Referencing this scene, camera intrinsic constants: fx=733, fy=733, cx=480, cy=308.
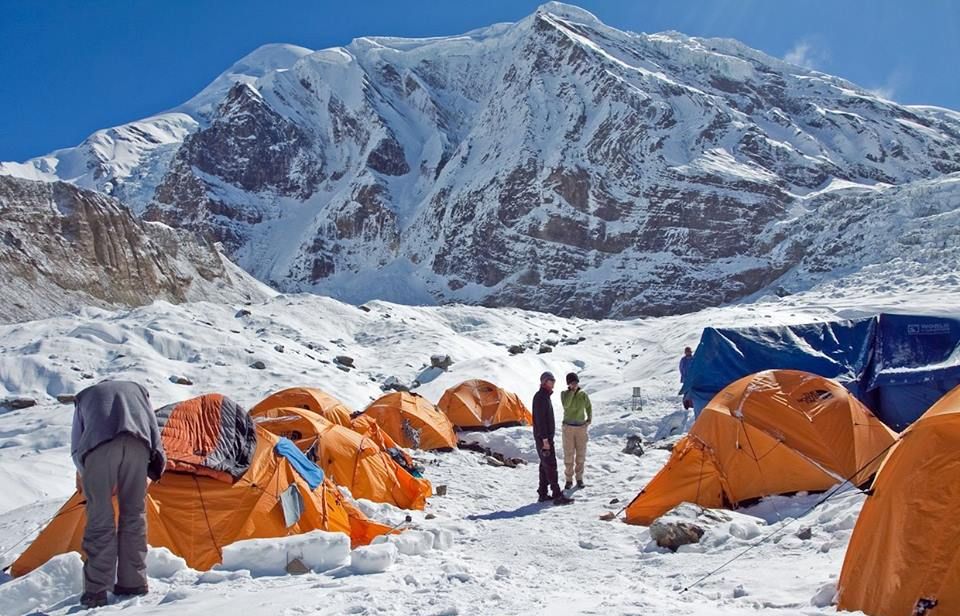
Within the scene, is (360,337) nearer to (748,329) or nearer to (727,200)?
(748,329)

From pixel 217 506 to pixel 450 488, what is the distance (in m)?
5.12

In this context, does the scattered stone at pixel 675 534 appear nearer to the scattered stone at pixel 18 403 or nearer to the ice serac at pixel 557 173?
the scattered stone at pixel 18 403

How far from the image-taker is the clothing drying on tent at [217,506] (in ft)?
21.9

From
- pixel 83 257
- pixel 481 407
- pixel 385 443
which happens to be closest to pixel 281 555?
pixel 385 443

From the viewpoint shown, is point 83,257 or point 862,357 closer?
point 862,357

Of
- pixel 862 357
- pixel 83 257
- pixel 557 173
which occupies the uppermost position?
pixel 557 173

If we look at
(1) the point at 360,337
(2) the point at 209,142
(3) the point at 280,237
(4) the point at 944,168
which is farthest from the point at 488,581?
Result: (2) the point at 209,142

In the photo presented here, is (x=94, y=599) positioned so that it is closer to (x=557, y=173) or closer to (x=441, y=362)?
(x=441, y=362)

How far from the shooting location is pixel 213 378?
66.5 feet

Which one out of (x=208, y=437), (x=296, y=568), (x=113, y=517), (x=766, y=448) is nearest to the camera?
(x=113, y=517)

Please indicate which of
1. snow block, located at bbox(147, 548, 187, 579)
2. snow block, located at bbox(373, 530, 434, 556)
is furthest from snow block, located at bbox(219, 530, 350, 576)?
snow block, located at bbox(373, 530, 434, 556)

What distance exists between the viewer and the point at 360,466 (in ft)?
33.3

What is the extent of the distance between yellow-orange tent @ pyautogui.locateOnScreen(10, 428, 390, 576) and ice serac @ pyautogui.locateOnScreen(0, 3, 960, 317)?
2273 inches

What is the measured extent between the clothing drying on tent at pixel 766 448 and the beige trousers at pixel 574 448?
212 cm
